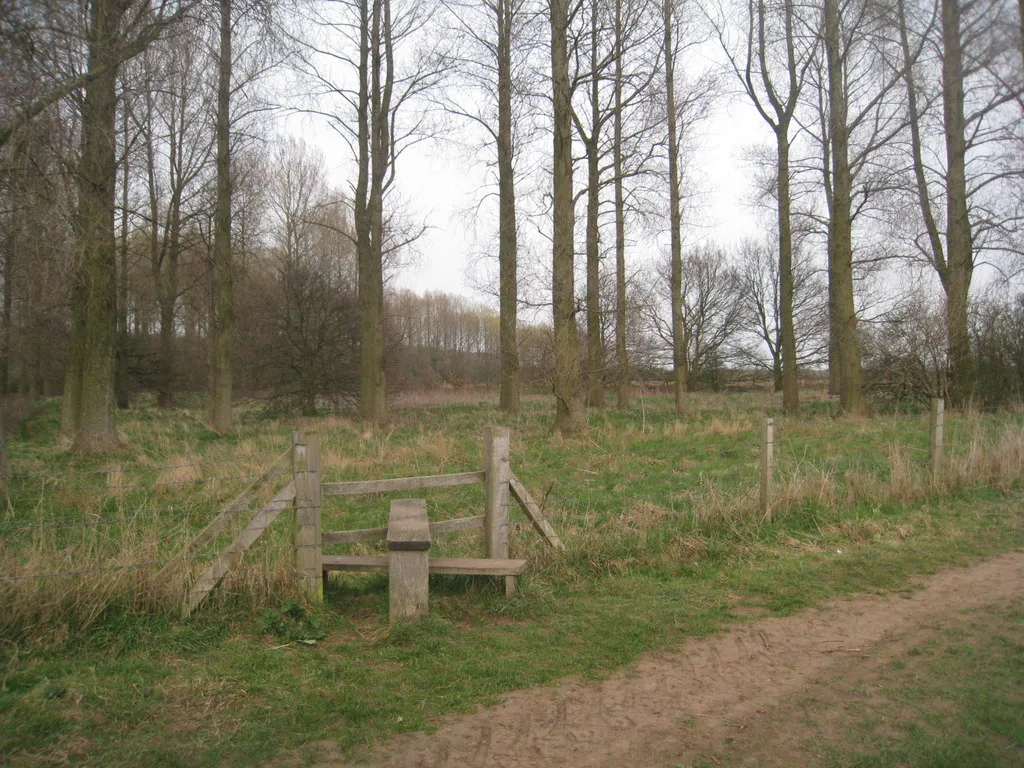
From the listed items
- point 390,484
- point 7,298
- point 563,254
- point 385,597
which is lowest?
point 385,597

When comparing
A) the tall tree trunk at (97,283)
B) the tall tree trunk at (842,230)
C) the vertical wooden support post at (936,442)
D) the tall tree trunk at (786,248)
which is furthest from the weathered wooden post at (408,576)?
the tall tree trunk at (786,248)

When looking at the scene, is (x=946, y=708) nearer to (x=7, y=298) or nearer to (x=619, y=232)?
(x=7, y=298)

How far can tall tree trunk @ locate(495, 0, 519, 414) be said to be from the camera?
18.8 meters

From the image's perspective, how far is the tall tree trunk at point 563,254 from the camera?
15641 millimetres

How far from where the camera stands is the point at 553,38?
15.9 metres

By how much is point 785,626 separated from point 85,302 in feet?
45.5

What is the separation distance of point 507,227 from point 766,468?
16217 millimetres

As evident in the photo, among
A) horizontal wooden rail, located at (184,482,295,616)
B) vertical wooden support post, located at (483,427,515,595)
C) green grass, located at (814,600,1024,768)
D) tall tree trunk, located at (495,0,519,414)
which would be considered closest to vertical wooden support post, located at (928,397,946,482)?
green grass, located at (814,600,1024,768)

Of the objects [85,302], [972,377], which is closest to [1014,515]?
[972,377]

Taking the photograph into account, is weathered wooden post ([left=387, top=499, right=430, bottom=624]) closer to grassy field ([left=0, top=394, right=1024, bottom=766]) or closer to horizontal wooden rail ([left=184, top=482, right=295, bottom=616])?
grassy field ([left=0, top=394, right=1024, bottom=766])

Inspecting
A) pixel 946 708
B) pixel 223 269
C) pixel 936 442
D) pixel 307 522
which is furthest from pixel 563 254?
pixel 946 708

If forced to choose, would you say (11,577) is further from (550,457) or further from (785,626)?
(550,457)

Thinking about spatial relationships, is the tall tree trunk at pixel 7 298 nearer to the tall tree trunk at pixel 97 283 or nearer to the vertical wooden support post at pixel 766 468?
the tall tree trunk at pixel 97 283

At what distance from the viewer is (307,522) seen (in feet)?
17.9
